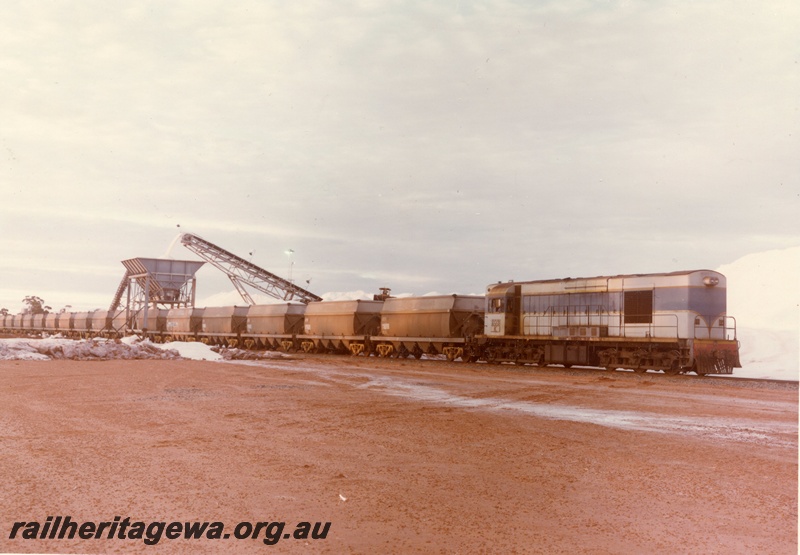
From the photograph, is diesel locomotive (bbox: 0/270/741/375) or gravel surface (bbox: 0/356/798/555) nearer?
gravel surface (bbox: 0/356/798/555)

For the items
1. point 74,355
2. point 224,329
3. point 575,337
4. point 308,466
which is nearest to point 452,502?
point 308,466

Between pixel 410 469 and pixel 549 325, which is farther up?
pixel 549 325

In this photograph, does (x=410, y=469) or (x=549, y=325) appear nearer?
(x=410, y=469)

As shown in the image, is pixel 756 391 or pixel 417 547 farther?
pixel 756 391

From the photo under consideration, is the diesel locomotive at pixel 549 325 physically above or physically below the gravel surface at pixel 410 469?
above

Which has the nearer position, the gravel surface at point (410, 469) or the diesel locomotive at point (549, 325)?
the gravel surface at point (410, 469)

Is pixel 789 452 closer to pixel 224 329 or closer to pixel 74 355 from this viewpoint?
pixel 74 355

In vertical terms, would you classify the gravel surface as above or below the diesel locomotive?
Result: below

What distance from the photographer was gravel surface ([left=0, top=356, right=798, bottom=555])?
625 cm

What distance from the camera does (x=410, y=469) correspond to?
8852 mm

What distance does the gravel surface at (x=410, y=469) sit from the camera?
625 centimetres

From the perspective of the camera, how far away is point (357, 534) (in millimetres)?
6160

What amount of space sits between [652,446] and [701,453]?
0.77 metres

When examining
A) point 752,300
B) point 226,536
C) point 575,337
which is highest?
point 752,300
